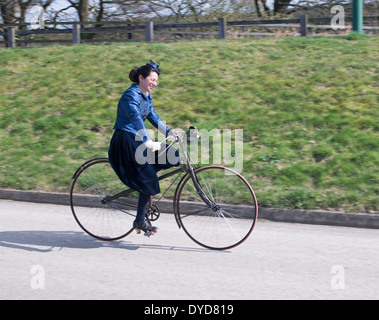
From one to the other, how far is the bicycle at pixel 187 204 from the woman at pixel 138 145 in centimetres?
13

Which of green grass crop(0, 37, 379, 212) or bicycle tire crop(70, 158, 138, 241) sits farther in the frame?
green grass crop(0, 37, 379, 212)

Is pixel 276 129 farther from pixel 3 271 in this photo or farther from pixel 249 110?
pixel 3 271

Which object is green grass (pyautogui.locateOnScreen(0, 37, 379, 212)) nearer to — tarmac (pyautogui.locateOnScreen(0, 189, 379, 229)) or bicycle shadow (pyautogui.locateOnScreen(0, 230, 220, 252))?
tarmac (pyautogui.locateOnScreen(0, 189, 379, 229))

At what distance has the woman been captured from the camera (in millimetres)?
5391

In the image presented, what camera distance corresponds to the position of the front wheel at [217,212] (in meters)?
5.50

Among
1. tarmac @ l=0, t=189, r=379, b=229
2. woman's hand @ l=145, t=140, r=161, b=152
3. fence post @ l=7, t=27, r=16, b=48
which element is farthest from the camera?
fence post @ l=7, t=27, r=16, b=48

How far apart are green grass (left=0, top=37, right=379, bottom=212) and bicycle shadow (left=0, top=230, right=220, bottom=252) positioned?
1.83 meters

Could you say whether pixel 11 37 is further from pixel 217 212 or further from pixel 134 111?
pixel 217 212

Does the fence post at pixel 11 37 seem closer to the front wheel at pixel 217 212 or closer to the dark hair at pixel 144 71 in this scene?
the dark hair at pixel 144 71

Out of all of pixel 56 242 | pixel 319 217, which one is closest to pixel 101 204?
pixel 56 242

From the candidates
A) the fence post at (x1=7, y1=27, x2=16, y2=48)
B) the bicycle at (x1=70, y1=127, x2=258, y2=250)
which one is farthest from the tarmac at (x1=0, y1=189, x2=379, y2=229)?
the fence post at (x1=7, y1=27, x2=16, y2=48)

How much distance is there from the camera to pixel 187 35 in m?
19.6

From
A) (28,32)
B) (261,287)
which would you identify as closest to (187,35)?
(28,32)

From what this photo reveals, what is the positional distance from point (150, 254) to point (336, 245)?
2074mm
